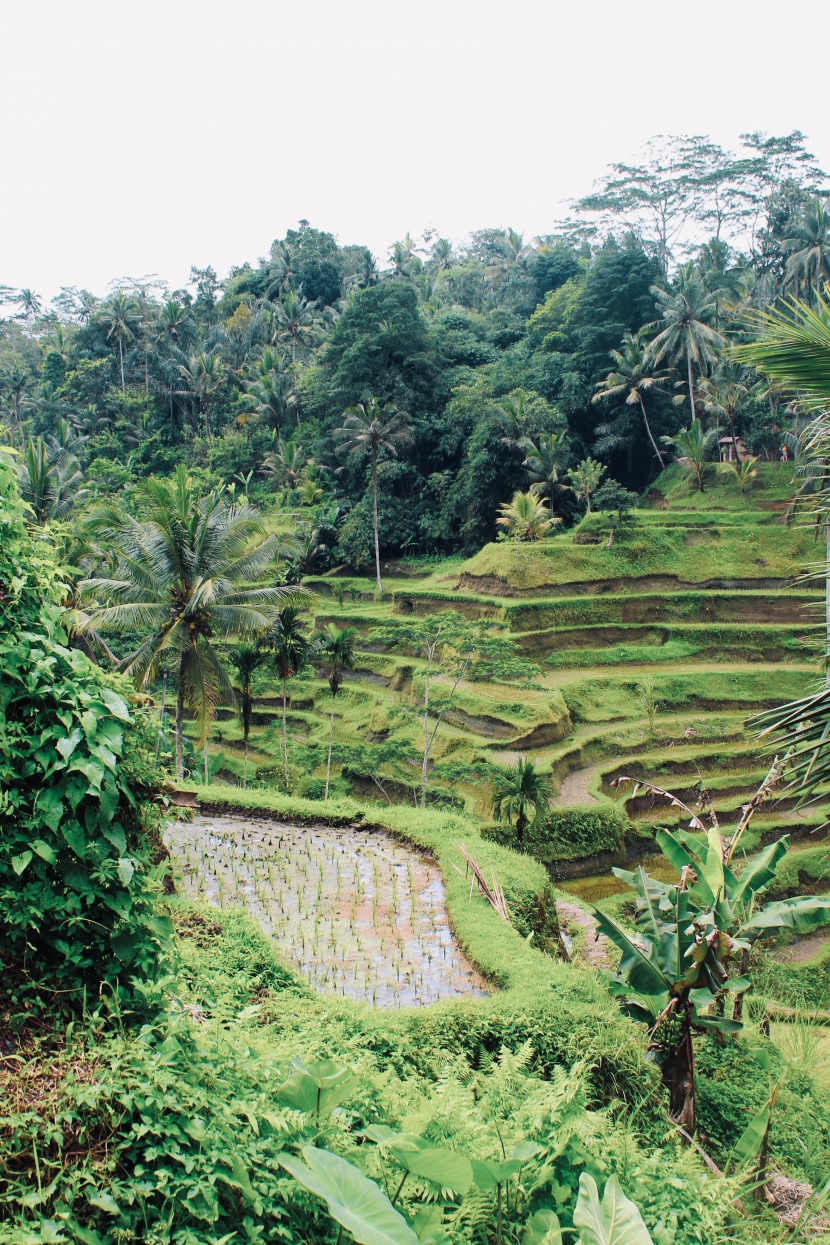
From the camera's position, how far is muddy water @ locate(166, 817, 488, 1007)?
6758 millimetres

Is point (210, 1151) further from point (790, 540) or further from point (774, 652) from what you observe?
point (790, 540)

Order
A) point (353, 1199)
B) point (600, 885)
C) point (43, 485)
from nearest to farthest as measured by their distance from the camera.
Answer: point (353, 1199), point (600, 885), point (43, 485)

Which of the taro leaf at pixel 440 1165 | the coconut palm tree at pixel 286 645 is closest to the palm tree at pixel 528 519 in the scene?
the coconut palm tree at pixel 286 645

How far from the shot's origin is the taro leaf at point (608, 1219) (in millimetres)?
2600

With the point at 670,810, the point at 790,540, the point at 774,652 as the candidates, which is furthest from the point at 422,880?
the point at 790,540

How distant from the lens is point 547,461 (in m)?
32.2

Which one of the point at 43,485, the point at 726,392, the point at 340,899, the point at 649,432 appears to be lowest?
the point at 340,899

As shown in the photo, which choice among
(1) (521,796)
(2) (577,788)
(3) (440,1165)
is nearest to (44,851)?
(3) (440,1165)

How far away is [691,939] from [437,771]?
1321cm

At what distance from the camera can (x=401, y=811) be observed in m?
11.5

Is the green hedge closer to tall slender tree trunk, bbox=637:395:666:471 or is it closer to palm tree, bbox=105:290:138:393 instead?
tall slender tree trunk, bbox=637:395:666:471

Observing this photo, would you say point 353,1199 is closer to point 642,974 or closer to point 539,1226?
point 539,1226

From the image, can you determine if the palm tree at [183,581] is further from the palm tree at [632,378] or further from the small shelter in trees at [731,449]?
the small shelter in trees at [731,449]

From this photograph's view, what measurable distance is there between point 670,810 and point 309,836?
11.0 m
